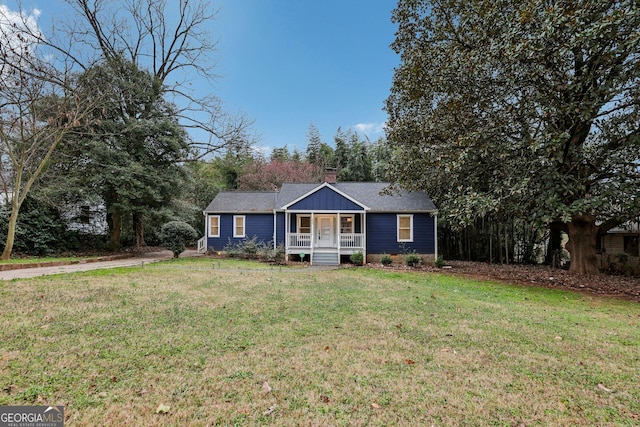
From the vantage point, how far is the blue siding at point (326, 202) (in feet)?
48.6

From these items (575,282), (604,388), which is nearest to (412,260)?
(575,282)

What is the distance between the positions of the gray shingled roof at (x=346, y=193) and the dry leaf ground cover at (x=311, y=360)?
9.61 m

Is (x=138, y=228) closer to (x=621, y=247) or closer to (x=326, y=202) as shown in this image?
(x=326, y=202)

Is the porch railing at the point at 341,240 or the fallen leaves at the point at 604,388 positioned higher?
the porch railing at the point at 341,240

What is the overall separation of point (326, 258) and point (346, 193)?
3991mm

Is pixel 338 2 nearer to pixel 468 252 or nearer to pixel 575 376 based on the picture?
pixel 468 252

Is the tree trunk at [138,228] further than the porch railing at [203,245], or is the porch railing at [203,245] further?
the tree trunk at [138,228]

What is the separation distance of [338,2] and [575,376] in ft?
58.3

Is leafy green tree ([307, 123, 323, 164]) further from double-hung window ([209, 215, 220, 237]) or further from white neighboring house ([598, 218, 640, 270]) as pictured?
white neighboring house ([598, 218, 640, 270])

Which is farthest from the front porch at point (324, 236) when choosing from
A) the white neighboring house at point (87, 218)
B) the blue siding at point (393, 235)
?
the white neighboring house at point (87, 218)

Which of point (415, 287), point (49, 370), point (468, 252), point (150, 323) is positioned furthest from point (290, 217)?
point (49, 370)

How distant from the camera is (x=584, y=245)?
11.0 metres

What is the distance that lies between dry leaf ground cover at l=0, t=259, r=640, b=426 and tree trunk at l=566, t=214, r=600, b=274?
5466 millimetres

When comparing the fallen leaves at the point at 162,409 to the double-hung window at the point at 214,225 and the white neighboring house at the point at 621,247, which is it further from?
the white neighboring house at the point at 621,247
